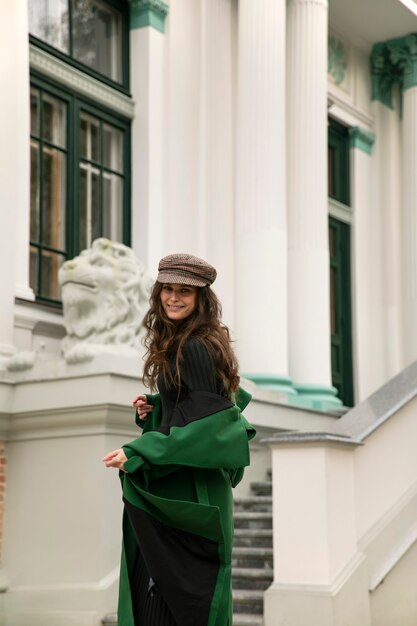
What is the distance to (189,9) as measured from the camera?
12273mm

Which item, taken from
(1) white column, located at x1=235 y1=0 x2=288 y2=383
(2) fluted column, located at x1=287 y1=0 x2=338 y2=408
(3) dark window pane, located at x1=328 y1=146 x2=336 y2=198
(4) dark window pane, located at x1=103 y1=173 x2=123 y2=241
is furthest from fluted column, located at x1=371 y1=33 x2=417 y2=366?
(4) dark window pane, located at x1=103 y1=173 x2=123 y2=241

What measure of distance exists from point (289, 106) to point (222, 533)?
9503 millimetres

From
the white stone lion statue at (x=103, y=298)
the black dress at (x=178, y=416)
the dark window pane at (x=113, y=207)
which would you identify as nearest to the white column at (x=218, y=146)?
the dark window pane at (x=113, y=207)

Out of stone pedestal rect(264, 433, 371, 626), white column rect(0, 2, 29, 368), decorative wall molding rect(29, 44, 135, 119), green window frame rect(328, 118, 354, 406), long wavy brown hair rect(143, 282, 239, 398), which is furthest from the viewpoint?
green window frame rect(328, 118, 354, 406)

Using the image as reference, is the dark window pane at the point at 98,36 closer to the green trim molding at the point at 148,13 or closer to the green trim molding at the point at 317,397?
the green trim molding at the point at 148,13

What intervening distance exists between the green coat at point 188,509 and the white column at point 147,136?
773 cm

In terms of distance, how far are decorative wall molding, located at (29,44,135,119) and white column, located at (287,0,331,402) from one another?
1916mm

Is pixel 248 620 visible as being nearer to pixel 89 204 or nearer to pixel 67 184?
pixel 67 184

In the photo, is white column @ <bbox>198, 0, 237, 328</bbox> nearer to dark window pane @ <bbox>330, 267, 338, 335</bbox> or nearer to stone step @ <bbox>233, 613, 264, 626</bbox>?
dark window pane @ <bbox>330, 267, 338, 335</bbox>

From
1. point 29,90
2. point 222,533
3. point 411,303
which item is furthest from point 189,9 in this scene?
point 222,533

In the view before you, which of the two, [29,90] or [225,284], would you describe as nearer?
[29,90]

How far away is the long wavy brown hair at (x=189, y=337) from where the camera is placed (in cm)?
378

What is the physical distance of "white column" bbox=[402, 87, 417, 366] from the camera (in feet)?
50.1

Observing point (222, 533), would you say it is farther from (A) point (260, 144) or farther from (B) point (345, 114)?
(B) point (345, 114)
